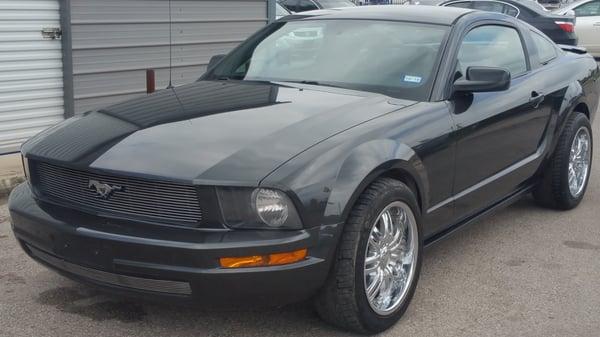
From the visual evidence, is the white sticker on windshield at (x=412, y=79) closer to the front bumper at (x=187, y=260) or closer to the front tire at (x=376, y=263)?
the front tire at (x=376, y=263)

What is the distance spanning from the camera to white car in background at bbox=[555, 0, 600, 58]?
1669 centimetres

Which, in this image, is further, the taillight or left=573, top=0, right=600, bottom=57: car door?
left=573, top=0, right=600, bottom=57: car door

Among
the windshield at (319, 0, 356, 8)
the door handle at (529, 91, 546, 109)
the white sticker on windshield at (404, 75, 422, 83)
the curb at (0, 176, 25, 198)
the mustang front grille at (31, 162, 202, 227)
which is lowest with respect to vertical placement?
the curb at (0, 176, 25, 198)

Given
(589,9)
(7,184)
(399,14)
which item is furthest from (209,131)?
(589,9)

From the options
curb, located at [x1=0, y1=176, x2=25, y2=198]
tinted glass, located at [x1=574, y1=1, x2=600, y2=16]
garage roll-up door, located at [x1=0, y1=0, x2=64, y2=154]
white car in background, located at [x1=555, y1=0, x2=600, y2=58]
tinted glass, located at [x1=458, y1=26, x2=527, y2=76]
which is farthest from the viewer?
tinted glass, located at [x1=574, y1=1, x2=600, y2=16]

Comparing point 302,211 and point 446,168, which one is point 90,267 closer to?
point 302,211

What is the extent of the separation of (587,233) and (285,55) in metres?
2.47

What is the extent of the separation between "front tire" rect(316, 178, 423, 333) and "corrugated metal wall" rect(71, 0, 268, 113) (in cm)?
480

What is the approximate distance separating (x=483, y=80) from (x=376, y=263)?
130 centimetres

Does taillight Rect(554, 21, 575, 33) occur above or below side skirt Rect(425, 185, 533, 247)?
above

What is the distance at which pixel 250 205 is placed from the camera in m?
3.14

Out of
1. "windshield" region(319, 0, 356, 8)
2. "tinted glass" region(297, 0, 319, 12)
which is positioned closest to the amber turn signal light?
"windshield" region(319, 0, 356, 8)

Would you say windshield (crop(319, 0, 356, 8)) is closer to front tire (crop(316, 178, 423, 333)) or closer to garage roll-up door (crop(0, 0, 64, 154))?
garage roll-up door (crop(0, 0, 64, 154))

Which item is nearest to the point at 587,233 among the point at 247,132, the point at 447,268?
the point at 447,268
